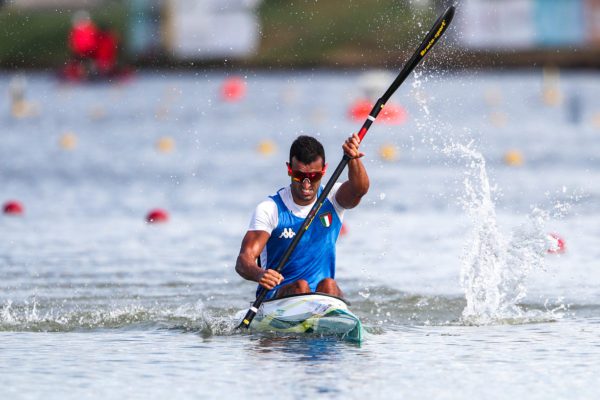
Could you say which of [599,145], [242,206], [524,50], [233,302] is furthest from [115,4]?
[233,302]

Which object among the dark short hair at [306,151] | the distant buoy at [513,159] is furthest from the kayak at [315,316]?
the distant buoy at [513,159]

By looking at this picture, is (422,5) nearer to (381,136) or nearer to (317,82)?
(317,82)

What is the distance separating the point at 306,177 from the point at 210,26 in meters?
49.8

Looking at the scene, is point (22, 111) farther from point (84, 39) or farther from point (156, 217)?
point (156, 217)

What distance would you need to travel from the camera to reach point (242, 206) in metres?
21.6

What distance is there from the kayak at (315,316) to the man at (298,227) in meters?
0.12

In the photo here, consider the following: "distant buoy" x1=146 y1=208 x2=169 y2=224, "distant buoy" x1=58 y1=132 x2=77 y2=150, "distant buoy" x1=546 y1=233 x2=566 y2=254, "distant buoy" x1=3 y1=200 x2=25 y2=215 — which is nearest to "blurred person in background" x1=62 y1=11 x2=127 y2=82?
"distant buoy" x1=58 y1=132 x2=77 y2=150

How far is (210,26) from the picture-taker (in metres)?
Result: 60.2

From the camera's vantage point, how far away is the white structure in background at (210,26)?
196ft

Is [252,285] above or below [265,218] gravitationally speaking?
below

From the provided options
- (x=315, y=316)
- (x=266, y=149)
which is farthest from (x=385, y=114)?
(x=315, y=316)

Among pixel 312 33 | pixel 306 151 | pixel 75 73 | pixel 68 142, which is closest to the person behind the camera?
pixel 306 151

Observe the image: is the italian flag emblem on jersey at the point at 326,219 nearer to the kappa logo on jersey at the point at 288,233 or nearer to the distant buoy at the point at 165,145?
the kappa logo on jersey at the point at 288,233

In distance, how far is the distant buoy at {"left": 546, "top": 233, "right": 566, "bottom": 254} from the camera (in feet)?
44.8
